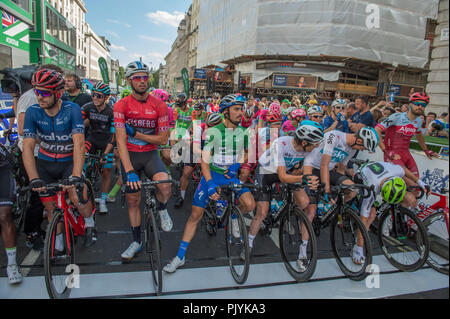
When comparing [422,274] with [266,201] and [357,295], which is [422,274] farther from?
[266,201]

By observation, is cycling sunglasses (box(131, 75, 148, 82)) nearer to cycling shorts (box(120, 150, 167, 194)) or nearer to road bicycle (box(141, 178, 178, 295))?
cycling shorts (box(120, 150, 167, 194))

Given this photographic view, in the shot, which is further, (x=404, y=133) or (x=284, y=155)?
(x=404, y=133)

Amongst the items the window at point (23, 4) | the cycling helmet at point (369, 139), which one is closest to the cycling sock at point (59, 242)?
the cycling helmet at point (369, 139)

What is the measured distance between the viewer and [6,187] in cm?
323

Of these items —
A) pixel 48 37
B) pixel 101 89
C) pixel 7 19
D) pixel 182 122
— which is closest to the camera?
pixel 101 89

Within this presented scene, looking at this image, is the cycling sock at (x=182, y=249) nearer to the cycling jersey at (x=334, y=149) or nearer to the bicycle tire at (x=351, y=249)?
the cycling jersey at (x=334, y=149)

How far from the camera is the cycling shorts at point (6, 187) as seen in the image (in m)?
3.20

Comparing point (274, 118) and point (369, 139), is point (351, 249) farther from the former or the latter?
point (274, 118)

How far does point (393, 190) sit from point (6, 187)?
4.78 metres

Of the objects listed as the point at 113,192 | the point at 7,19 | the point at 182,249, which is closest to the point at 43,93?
the point at 182,249

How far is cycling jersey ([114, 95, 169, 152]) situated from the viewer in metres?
3.62

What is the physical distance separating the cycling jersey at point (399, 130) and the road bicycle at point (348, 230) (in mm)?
1767

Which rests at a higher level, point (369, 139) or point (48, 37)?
point (48, 37)

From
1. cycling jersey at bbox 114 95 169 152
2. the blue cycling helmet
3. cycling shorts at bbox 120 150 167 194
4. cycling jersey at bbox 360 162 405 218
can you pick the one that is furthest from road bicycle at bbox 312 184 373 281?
cycling jersey at bbox 114 95 169 152
